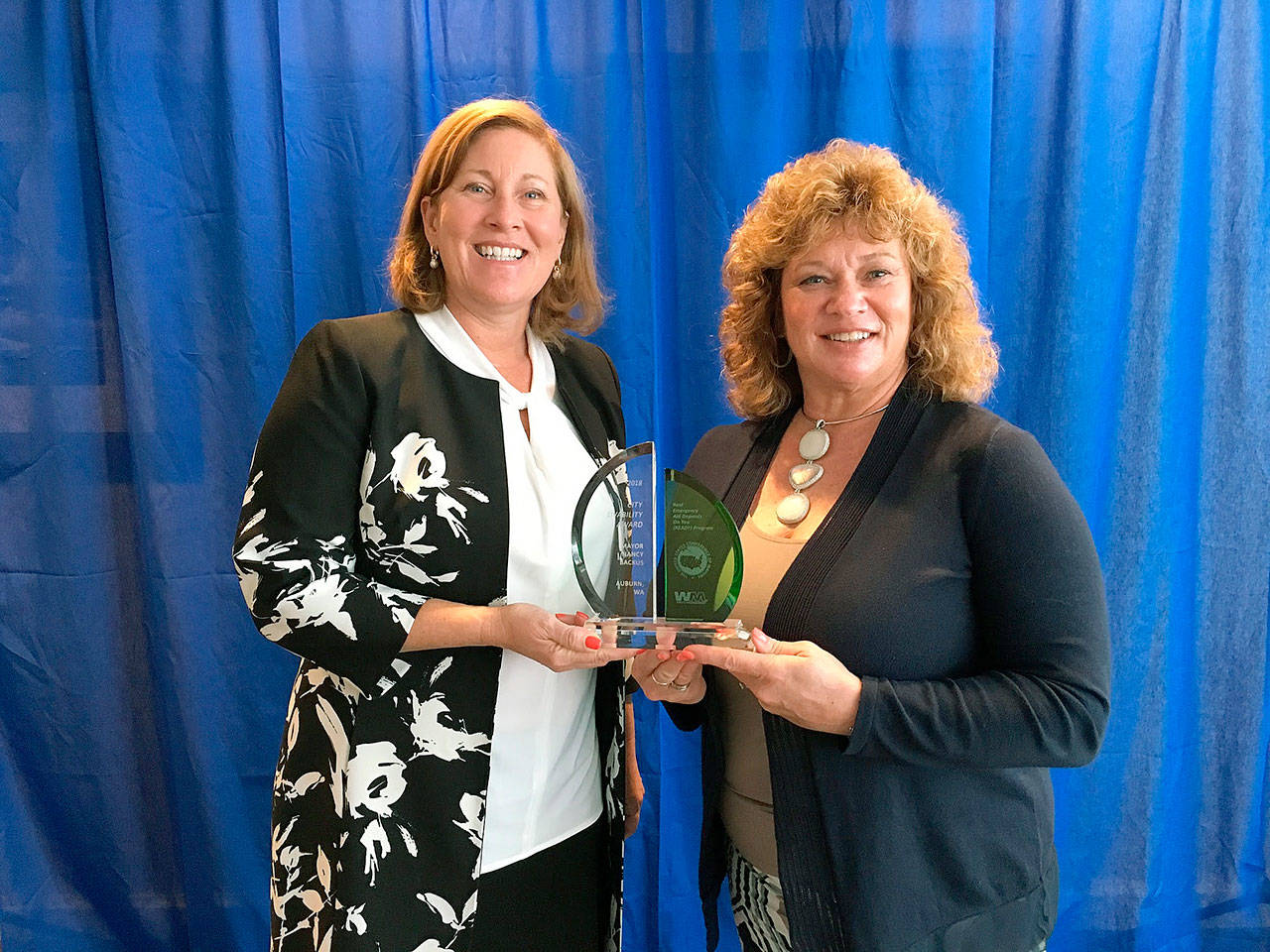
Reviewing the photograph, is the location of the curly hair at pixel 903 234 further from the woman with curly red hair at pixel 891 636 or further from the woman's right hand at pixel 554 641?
the woman's right hand at pixel 554 641

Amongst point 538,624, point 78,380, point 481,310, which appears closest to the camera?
point 538,624

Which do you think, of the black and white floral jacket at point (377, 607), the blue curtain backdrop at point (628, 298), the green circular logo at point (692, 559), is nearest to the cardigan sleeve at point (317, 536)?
the black and white floral jacket at point (377, 607)

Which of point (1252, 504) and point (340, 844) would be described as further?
point (1252, 504)

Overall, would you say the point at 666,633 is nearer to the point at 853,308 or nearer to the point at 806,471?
→ the point at 806,471

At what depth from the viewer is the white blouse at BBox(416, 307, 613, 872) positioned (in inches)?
56.2

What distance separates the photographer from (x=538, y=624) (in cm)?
131

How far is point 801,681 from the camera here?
1152 millimetres

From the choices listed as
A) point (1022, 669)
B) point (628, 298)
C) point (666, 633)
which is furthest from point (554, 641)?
point (628, 298)

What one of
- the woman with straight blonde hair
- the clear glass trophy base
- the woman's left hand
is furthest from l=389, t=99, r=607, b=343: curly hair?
the woman's left hand

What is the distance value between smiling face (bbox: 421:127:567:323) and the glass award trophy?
37 cm

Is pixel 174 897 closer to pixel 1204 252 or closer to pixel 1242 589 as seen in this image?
pixel 1242 589

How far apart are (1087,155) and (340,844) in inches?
77.0

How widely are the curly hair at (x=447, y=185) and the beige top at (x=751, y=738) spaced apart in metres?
0.56

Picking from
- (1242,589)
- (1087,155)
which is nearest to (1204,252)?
(1087,155)
